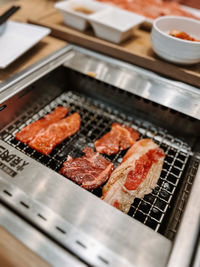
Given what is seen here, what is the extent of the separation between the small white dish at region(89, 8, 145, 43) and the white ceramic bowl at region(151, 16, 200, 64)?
11.0 inches

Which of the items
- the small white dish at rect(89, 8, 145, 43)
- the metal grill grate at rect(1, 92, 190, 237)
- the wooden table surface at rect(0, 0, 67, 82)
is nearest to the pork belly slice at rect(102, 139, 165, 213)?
the metal grill grate at rect(1, 92, 190, 237)

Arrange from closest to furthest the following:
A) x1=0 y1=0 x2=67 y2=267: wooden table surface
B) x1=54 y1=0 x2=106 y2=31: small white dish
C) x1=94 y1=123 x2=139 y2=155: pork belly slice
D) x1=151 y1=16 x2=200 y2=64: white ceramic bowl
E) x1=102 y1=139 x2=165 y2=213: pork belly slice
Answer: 1. x1=0 y1=0 x2=67 y2=267: wooden table surface
2. x1=102 y1=139 x2=165 y2=213: pork belly slice
3. x1=151 y1=16 x2=200 y2=64: white ceramic bowl
4. x1=94 y1=123 x2=139 y2=155: pork belly slice
5. x1=54 y1=0 x2=106 y2=31: small white dish

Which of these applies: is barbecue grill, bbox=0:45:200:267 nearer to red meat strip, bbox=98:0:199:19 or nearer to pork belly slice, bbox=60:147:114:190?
pork belly slice, bbox=60:147:114:190

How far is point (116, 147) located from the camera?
5.31ft

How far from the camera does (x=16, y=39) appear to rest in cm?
181

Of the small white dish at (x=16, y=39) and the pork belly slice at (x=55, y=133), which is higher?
the small white dish at (x=16, y=39)

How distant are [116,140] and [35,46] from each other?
1.19 metres

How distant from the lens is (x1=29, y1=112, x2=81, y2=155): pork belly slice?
1.55 m

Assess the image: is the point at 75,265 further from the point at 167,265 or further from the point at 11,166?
the point at 11,166

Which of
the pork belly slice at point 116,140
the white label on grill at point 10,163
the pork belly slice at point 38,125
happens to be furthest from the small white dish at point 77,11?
the white label on grill at point 10,163

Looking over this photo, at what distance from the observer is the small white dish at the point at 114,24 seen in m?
1.80

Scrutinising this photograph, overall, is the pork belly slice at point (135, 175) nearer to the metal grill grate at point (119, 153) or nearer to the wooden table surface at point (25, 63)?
the metal grill grate at point (119, 153)

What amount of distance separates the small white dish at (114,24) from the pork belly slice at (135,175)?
974 mm

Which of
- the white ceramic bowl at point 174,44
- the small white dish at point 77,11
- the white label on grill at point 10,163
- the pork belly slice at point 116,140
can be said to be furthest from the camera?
the small white dish at point 77,11
